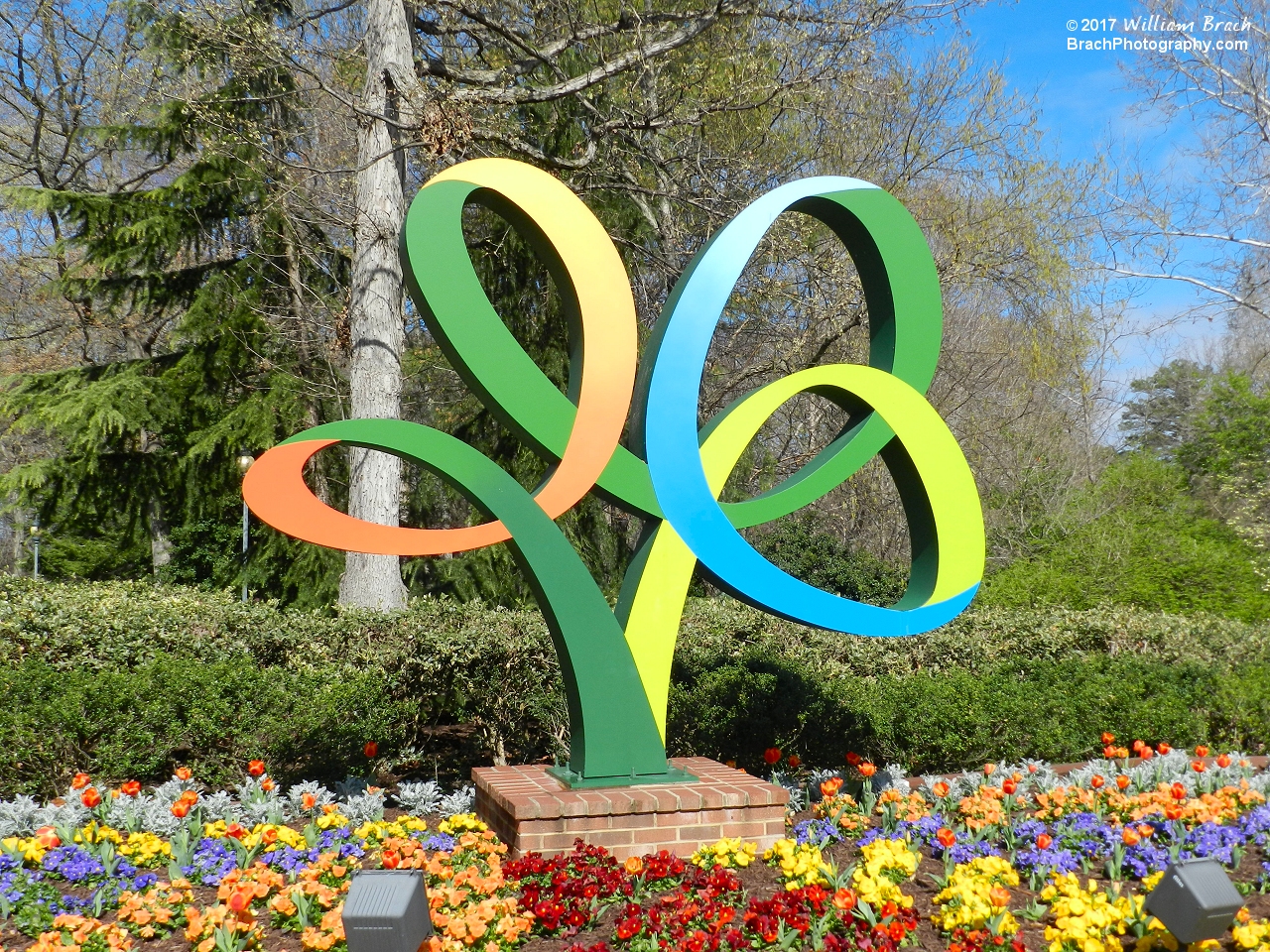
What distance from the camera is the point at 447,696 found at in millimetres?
6676

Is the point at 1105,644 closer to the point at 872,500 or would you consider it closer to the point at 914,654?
the point at 914,654

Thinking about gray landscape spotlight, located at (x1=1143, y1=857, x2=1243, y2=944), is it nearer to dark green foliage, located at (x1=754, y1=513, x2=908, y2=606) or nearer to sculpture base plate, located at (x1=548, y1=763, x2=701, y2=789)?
sculpture base plate, located at (x1=548, y1=763, x2=701, y2=789)

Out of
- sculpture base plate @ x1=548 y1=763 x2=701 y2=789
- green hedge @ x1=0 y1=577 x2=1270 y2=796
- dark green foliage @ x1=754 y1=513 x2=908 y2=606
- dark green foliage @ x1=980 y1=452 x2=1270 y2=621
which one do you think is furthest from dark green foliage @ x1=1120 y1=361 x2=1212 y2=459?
sculpture base plate @ x1=548 y1=763 x2=701 y2=789

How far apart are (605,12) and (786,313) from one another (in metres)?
4.78

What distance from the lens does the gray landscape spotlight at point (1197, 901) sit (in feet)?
10.6

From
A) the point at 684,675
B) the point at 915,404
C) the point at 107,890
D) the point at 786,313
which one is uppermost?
the point at 786,313

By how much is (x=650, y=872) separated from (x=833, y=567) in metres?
7.52

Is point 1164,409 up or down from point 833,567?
up

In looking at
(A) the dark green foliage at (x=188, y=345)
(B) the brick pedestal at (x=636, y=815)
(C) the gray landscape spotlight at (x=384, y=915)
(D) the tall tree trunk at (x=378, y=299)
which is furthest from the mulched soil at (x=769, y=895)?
(A) the dark green foliage at (x=188, y=345)

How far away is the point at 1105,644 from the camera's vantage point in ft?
30.0

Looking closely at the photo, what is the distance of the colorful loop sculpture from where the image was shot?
15.1ft

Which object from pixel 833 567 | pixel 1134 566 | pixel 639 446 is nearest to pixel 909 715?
pixel 639 446

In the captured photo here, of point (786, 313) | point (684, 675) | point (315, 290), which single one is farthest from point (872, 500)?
point (684, 675)

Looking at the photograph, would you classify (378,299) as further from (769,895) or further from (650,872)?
(769,895)
